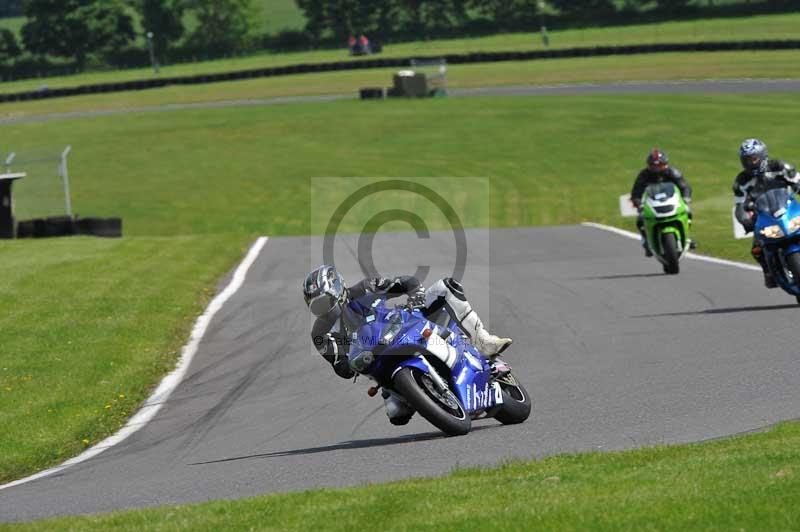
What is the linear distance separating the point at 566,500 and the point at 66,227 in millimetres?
25049

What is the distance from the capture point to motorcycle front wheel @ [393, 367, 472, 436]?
9.21 m

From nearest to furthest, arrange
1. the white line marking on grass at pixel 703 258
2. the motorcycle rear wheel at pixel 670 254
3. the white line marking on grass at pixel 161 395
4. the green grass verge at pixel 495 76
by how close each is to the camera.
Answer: the white line marking on grass at pixel 161 395, the motorcycle rear wheel at pixel 670 254, the white line marking on grass at pixel 703 258, the green grass verge at pixel 495 76

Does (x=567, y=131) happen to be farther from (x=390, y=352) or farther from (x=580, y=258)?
(x=390, y=352)

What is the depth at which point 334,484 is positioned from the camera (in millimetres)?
8344

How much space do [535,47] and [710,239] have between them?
6254 cm

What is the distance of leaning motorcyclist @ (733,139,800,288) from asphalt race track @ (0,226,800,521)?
3.09 ft

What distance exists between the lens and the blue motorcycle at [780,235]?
1432 centimetres

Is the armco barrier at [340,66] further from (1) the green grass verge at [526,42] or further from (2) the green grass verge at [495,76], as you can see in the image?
(1) the green grass verge at [526,42]

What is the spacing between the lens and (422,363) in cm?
937

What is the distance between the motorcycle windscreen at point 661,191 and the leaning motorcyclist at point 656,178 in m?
0.14

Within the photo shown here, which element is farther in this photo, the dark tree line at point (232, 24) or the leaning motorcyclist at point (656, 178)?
the dark tree line at point (232, 24)

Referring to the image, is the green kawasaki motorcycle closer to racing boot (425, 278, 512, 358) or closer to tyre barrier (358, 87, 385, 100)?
racing boot (425, 278, 512, 358)

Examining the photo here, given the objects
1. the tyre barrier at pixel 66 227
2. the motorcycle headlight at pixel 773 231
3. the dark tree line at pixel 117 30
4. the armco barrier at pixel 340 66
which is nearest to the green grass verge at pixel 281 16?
the dark tree line at pixel 117 30

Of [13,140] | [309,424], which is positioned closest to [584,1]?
[13,140]
